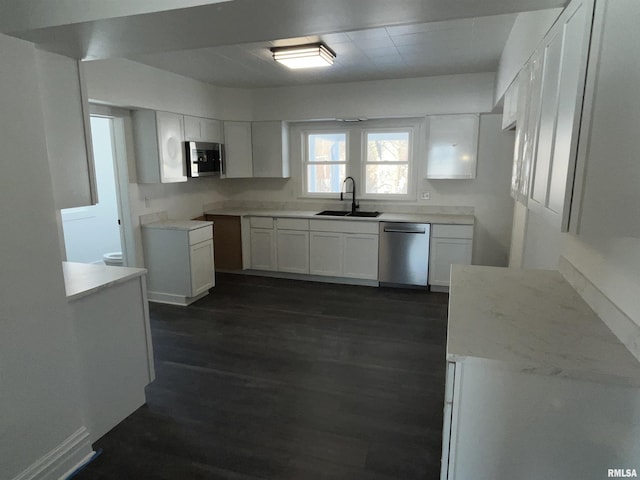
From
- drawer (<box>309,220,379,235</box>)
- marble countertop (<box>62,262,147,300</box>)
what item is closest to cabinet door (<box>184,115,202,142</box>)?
drawer (<box>309,220,379,235</box>)

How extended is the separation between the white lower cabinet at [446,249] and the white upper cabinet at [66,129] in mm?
3659

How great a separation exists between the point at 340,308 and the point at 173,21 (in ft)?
10.7

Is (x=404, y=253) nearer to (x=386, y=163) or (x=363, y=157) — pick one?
(x=386, y=163)

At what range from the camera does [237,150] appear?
5457 mm

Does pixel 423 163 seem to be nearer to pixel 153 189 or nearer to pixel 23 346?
pixel 153 189

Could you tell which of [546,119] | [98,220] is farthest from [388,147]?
[98,220]

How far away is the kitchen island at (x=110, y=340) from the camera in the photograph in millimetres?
2146

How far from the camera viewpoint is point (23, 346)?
1806 mm

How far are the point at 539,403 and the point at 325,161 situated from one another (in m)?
4.67

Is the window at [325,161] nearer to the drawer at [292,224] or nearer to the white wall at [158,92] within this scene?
the drawer at [292,224]

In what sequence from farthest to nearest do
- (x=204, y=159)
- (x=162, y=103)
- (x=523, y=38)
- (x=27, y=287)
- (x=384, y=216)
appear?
(x=384, y=216) < (x=204, y=159) < (x=162, y=103) < (x=523, y=38) < (x=27, y=287)

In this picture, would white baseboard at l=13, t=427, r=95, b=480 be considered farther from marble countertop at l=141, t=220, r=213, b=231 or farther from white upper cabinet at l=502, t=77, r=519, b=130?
white upper cabinet at l=502, t=77, r=519, b=130

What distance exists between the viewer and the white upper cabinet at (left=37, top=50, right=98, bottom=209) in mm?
1954

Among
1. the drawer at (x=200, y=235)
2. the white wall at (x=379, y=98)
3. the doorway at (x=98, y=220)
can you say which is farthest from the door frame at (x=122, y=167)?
the white wall at (x=379, y=98)
